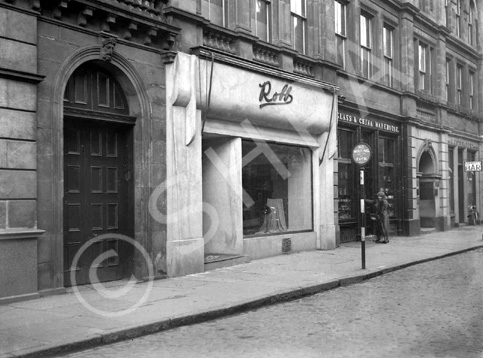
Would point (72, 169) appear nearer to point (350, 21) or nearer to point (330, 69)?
point (330, 69)

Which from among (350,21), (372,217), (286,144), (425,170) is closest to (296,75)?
(286,144)

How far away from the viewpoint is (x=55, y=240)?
10.3 meters

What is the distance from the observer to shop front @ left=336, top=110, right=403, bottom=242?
2001 centimetres

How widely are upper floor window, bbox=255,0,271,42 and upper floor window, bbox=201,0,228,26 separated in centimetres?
120

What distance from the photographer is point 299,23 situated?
17984 mm

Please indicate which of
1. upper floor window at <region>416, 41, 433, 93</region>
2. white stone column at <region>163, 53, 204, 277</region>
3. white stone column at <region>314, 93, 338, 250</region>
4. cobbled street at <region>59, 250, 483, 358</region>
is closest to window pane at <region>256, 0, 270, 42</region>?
white stone column at <region>314, 93, 338, 250</region>

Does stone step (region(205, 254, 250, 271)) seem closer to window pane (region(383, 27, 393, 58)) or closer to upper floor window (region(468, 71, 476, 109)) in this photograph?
window pane (region(383, 27, 393, 58))

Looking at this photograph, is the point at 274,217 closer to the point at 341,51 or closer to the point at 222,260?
the point at 222,260

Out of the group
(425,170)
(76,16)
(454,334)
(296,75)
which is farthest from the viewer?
(425,170)

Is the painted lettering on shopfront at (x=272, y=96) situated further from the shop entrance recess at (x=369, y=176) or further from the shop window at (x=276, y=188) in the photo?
the shop entrance recess at (x=369, y=176)

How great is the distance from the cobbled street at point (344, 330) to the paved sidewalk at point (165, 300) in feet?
0.69

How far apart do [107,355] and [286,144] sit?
36.5 ft

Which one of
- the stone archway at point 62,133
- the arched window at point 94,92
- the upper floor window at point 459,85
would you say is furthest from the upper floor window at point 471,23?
the arched window at point 94,92

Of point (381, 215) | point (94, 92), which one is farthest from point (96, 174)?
point (381, 215)
